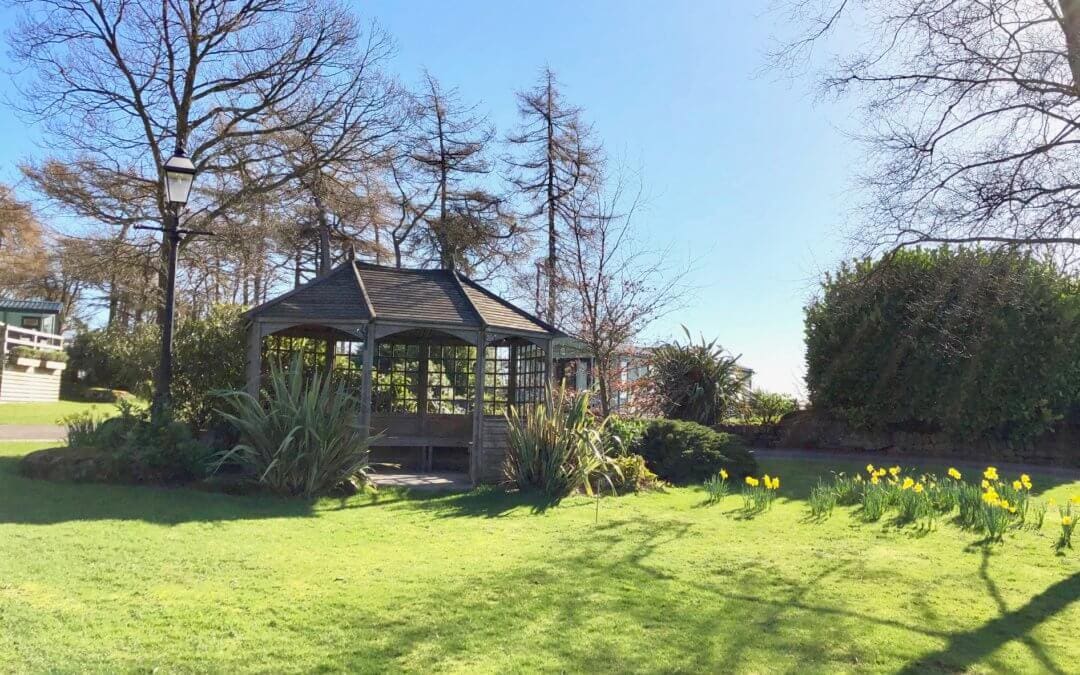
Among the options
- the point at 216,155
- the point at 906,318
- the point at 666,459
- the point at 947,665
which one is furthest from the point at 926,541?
the point at 216,155

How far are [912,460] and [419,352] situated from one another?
9.51 m

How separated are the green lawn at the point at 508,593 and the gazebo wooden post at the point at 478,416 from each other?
2.64 m

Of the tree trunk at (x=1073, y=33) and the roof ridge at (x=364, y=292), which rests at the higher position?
the tree trunk at (x=1073, y=33)

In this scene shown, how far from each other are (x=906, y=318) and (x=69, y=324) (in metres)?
40.1

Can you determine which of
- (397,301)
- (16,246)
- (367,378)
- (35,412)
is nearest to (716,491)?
(367,378)

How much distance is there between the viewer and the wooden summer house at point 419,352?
10766 mm

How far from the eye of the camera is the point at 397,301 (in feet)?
37.6

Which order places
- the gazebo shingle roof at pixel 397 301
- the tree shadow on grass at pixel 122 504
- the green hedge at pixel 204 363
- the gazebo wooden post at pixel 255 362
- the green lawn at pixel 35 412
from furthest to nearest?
the green lawn at pixel 35 412, the green hedge at pixel 204 363, the gazebo shingle roof at pixel 397 301, the gazebo wooden post at pixel 255 362, the tree shadow on grass at pixel 122 504

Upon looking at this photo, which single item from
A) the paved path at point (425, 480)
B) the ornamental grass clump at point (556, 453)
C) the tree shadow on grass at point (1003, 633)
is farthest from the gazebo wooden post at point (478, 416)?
the tree shadow on grass at point (1003, 633)

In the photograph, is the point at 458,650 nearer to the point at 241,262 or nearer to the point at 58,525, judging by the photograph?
the point at 58,525

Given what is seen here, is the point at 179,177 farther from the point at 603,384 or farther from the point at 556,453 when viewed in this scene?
the point at 603,384

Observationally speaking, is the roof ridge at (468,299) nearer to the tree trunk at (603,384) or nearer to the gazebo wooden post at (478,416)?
the gazebo wooden post at (478,416)

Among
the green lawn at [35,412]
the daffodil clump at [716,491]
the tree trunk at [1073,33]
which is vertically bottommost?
the daffodil clump at [716,491]

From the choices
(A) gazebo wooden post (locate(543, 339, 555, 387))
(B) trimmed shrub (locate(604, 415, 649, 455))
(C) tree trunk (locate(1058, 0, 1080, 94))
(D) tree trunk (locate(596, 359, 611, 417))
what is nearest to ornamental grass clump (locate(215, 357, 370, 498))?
(A) gazebo wooden post (locate(543, 339, 555, 387))
